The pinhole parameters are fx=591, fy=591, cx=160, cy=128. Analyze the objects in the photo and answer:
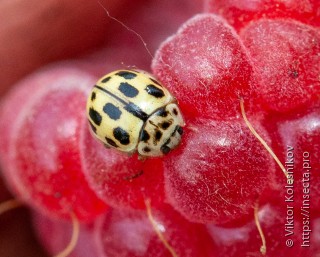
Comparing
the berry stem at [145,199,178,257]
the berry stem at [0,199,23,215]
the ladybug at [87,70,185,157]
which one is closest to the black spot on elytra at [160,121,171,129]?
the ladybug at [87,70,185,157]

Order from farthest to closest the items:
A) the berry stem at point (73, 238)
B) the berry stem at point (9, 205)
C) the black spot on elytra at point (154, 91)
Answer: the berry stem at point (9, 205) → the berry stem at point (73, 238) → the black spot on elytra at point (154, 91)

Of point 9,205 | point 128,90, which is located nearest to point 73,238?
point 9,205

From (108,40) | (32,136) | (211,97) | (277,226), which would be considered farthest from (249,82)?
(108,40)

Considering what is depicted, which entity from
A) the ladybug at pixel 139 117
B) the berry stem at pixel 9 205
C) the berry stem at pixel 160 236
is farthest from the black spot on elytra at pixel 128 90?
the berry stem at pixel 9 205

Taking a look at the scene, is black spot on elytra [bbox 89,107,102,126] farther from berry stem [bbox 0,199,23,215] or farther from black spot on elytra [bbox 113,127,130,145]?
berry stem [bbox 0,199,23,215]

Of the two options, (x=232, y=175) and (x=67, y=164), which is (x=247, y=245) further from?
(x=67, y=164)

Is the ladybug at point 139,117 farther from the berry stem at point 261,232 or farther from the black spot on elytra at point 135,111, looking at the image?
the berry stem at point 261,232
